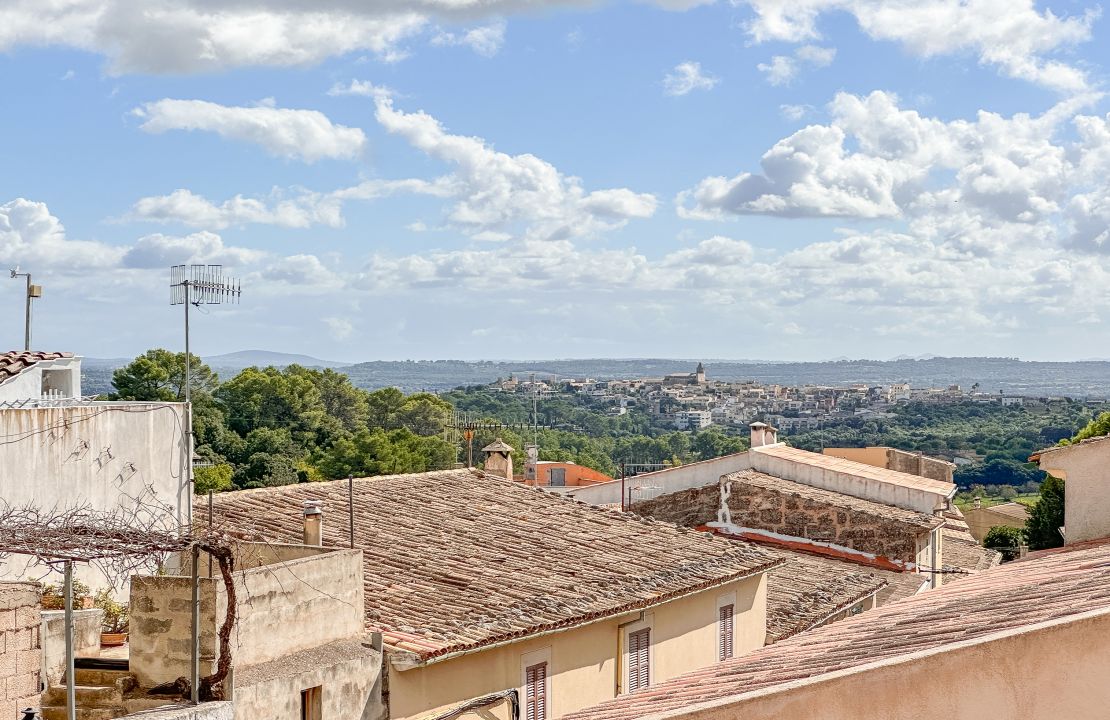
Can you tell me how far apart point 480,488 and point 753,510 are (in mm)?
9913

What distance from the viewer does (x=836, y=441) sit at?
119625mm

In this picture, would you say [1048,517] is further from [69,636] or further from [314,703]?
[69,636]

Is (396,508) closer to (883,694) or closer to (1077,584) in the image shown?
(1077,584)

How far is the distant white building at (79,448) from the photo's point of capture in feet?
42.5

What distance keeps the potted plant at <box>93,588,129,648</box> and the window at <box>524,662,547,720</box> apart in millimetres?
4494

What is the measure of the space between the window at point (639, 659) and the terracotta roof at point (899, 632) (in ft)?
21.5

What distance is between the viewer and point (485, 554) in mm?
17469

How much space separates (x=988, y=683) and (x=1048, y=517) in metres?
39.2

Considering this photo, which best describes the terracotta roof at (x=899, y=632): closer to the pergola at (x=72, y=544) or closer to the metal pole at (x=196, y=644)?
the metal pole at (x=196, y=644)

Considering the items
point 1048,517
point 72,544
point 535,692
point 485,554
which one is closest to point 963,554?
point 1048,517

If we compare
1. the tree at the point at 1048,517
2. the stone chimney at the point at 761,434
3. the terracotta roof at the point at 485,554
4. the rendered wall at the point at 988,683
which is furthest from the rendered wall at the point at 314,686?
the tree at the point at 1048,517

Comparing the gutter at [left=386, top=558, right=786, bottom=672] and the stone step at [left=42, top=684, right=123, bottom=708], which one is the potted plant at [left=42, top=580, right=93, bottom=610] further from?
the gutter at [left=386, top=558, right=786, bottom=672]

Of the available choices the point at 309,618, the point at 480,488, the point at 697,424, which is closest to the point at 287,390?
the point at 480,488

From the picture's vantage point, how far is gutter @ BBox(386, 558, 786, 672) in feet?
42.2
